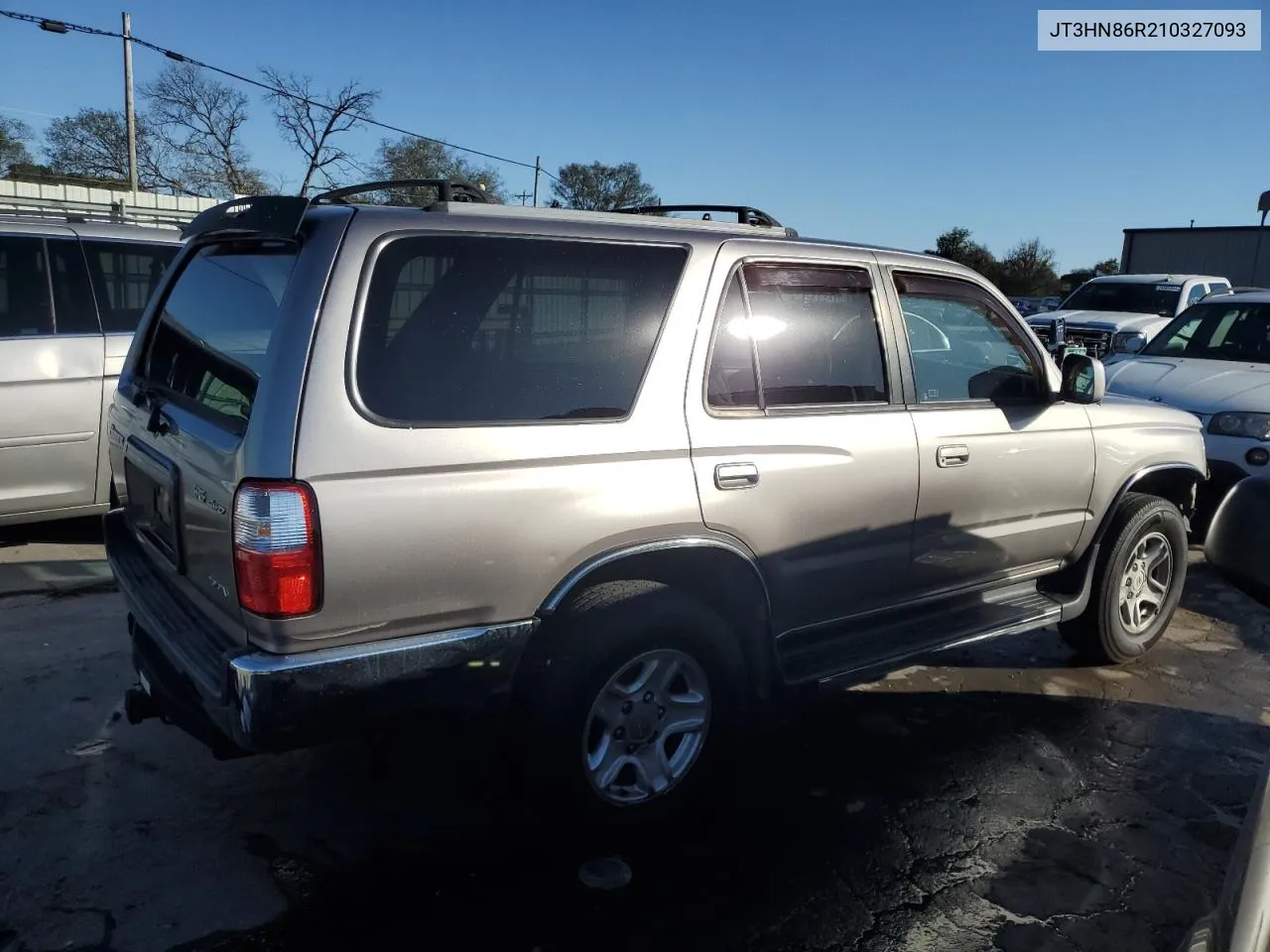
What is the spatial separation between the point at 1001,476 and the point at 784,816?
1641 mm

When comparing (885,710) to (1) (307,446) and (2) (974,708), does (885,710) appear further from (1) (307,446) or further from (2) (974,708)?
(1) (307,446)

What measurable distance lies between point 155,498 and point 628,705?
1.64 metres

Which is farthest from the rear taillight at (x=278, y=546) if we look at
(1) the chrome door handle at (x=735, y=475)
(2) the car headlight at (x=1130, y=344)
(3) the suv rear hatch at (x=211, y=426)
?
(2) the car headlight at (x=1130, y=344)

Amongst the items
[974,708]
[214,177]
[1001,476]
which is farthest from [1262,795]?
[214,177]

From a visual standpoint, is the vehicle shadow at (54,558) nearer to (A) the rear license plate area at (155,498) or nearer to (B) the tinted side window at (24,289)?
(B) the tinted side window at (24,289)

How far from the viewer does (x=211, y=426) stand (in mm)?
2621

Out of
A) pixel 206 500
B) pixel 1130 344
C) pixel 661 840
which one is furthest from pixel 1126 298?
pixel 206 500

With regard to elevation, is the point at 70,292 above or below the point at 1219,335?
above

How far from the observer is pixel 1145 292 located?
14.0 metres

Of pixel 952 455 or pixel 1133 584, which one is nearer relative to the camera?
pixel 952 455

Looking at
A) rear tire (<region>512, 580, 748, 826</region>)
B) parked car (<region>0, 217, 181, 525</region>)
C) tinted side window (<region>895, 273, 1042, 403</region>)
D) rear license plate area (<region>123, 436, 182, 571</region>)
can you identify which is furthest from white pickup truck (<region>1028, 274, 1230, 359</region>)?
rear license plate area (<region>123, 436, 182, 571</region>)

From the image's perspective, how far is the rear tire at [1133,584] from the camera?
176 inches

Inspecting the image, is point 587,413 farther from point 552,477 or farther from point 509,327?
point 509,327

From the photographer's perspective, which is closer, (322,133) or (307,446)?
(307,446)
